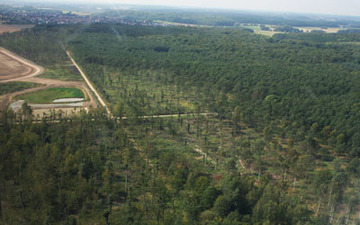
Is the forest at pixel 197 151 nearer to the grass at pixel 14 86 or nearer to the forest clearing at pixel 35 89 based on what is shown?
the forest clearing at pixel 35 89

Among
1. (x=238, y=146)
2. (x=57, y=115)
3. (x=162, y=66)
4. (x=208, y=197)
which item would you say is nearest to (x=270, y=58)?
(x=162, y=66)

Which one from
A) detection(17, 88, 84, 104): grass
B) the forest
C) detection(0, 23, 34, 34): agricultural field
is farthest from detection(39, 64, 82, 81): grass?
detection(0, 23, 34, 34): agricultural field

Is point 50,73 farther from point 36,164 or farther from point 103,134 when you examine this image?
point 36,164

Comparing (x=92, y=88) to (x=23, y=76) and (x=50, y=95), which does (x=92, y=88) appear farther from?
(x=23, y=76)

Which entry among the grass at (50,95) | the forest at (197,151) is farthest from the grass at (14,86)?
the forest at (197,151)

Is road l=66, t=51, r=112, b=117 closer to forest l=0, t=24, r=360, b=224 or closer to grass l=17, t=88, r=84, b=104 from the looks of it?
forest l=0, t=24, r=360, b=224

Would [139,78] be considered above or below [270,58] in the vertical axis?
below
